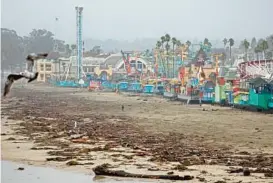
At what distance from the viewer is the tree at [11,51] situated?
467 feet

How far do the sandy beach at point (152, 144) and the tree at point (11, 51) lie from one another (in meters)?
108

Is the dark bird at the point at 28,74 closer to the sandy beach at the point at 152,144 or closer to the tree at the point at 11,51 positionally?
the sandy beach at the point at 152,144

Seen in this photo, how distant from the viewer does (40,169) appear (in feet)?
56.6

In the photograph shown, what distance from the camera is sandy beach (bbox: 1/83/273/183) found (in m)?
16.8

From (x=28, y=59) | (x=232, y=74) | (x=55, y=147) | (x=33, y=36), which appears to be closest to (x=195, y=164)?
(x=55, y=147)

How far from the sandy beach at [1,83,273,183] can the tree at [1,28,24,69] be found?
108032mm

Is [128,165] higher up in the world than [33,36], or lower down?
lower down

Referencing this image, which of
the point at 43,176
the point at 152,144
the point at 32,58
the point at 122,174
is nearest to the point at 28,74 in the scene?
the point at 32,58

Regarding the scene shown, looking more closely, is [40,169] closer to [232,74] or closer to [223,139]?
[223,139]

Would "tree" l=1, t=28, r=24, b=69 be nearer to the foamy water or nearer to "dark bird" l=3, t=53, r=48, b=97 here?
the foamy water

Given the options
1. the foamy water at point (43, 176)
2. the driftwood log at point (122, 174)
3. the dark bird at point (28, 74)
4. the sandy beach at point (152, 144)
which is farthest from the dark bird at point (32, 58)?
the sandy beach at point (152, 144)

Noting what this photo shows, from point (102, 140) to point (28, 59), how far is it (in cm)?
1484

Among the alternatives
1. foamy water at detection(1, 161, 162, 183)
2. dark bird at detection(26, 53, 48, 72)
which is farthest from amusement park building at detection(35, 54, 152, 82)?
dark bird at detection(26, 53, 48, 72)

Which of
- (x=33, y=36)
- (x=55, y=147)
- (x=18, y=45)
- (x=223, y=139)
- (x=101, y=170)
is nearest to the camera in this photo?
(x=101, y=170)
